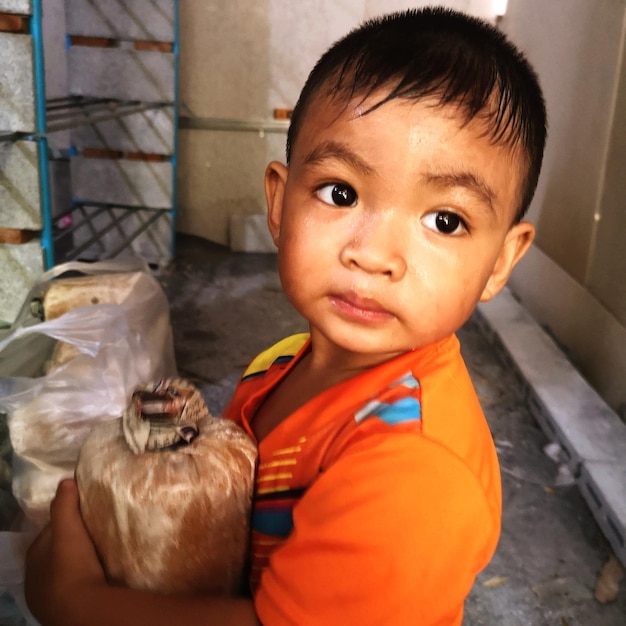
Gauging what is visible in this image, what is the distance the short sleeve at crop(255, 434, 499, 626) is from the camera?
1.33 ft

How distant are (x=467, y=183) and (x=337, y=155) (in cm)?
11

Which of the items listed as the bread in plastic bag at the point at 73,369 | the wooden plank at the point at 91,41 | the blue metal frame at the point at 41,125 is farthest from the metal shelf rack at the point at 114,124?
the bread in plastic bag at the point at 73,369

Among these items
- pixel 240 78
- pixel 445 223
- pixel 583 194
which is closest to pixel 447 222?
pixel 445 223

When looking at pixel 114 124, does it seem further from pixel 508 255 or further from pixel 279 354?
pixel 508 255

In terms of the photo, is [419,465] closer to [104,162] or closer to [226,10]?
[104,162]

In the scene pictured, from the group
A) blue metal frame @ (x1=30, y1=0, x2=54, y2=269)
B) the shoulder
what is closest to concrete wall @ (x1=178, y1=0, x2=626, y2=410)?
the shoulder

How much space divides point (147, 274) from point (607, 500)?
118cm

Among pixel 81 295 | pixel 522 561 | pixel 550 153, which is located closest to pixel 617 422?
pixel 522 561

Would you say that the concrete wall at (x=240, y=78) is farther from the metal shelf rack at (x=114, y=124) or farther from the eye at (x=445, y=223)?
the eye at (x=445, y=223)

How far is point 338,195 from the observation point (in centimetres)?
51

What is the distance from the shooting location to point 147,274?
1457mm

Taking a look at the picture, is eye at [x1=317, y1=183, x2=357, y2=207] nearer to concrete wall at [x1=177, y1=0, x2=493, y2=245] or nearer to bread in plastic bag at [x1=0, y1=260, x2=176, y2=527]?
bread in plastic bag at [x1=0, y1=260, x2=176, y2=527]

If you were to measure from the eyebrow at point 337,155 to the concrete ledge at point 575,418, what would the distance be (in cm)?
104

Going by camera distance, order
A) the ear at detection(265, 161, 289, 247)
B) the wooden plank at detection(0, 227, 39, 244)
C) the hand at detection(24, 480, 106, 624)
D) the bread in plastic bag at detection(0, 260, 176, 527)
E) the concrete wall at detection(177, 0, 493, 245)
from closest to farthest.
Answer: the hand at detection(24, 480, 106, 624)
the ear at detection(265, 161, 289, 247)
the bread in plastic bag at detection(0, 260, 176, 527)
the wooden plank at detection(0, 227, 39, 244)
the concrete wall at detection(177, 0, 493, 245)
